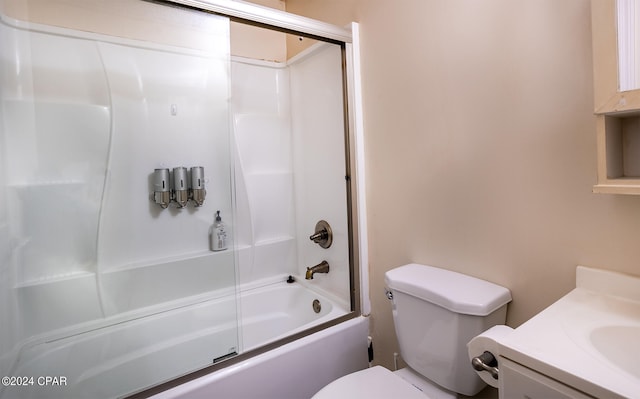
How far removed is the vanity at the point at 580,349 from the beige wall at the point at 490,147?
0.13 meters

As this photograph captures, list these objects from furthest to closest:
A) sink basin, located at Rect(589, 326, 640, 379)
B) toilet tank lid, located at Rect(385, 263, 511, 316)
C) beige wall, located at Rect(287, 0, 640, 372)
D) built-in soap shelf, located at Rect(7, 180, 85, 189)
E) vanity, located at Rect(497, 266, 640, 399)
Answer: built-in soap shelf, located at Rect(7, 180, 85, 189), toilet tank lid, located at Rect(385, 263, 511, 316), beige wall, located at Rect(287, 0, 640, 372), sink basin, located at Rect(589, 326, 640, 379), vanity, located at Rect(497, 266, 640, 399)

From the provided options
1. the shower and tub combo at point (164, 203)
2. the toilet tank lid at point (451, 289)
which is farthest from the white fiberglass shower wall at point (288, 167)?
the toilet tank lid at point (451, 289)

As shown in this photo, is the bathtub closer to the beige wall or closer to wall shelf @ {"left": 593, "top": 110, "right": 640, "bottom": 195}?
the beige wall

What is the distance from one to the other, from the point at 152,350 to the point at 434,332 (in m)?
1.23

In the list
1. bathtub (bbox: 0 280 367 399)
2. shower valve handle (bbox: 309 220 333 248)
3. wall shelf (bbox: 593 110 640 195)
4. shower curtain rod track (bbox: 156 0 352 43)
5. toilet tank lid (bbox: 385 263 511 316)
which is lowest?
bathtub (bbox: 0 280 367 399)

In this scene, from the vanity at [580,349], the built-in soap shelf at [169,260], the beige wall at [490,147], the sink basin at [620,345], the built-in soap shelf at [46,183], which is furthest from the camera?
the built-in soap shelf at [169,260]

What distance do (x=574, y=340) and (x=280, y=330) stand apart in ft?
4.98

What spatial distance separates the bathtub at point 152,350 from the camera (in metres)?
1.23

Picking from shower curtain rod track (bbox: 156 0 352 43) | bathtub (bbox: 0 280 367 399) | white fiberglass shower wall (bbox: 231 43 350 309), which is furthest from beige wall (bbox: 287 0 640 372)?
bathtub (bbox: 0 280 367 399)

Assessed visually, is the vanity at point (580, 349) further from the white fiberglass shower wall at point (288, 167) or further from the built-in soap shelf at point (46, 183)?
the built-in soap shelf at point (46, 183)

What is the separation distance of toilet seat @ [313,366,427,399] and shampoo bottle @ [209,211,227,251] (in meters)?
1.01

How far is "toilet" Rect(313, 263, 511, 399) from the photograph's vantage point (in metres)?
1.04

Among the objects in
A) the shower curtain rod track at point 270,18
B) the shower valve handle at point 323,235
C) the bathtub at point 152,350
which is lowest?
the bathtub at point 152,350

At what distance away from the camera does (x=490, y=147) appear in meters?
1.12
